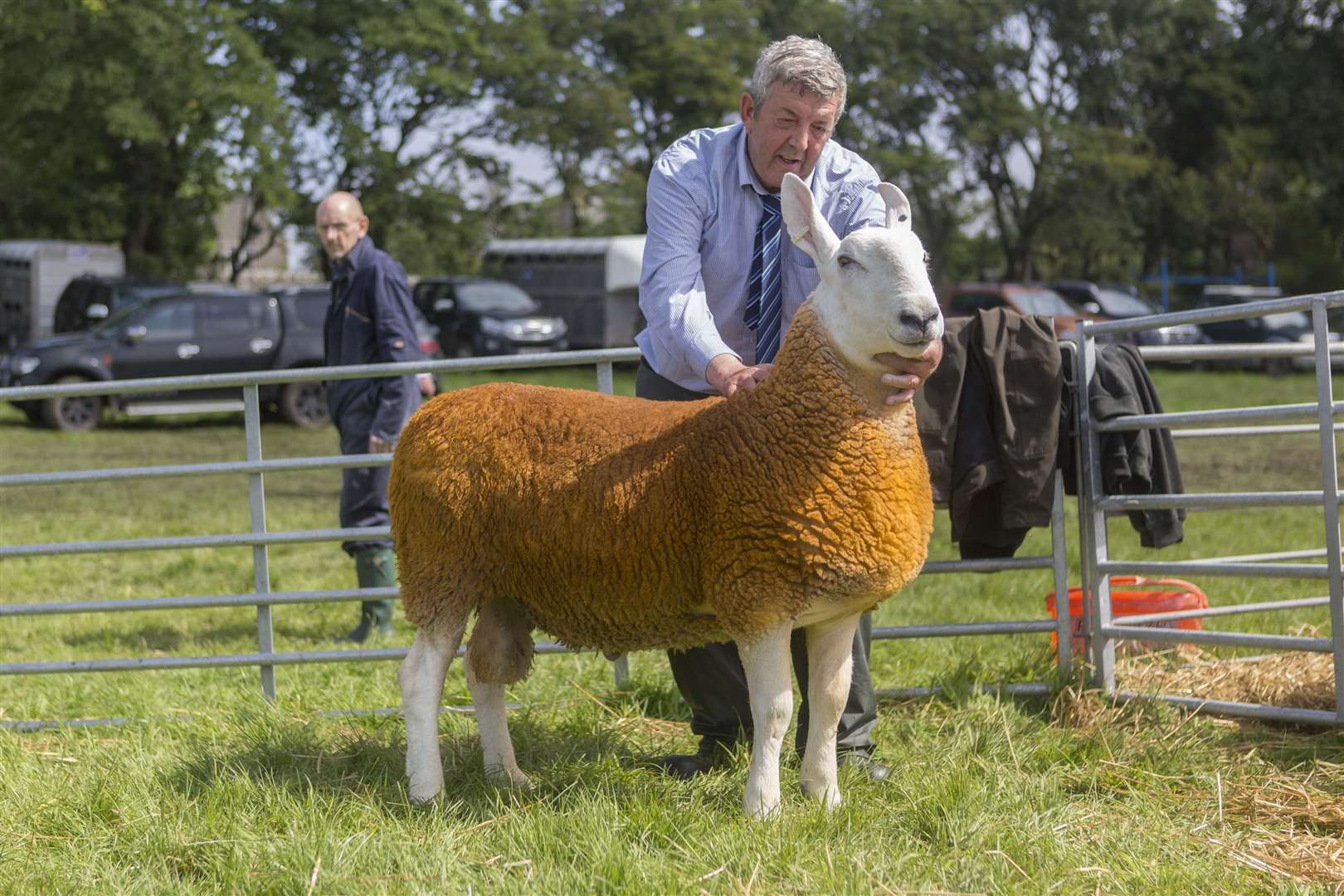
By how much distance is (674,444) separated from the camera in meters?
3.68

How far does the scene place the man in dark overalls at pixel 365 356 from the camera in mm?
6621

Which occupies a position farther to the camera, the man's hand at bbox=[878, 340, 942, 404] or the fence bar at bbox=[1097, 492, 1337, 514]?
the fence bar at bbox=[1097, 492, 1337, 514]

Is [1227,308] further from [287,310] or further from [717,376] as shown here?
[287,310]

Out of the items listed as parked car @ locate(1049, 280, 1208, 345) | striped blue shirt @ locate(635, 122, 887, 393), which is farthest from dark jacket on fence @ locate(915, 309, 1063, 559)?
parked car @ locate(1049, 280, 1208, 345)

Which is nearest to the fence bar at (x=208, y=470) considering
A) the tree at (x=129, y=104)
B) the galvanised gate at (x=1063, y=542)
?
the galvanised gate at (x=1063, y=542)

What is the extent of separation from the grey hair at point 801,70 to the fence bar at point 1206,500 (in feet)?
6.56

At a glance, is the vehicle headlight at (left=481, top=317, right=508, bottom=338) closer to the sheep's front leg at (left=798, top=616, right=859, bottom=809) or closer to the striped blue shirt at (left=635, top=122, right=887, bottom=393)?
the striped blue shirt at (left=635, top=122, right=887, bottom=393)

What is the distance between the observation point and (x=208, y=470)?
5555mm

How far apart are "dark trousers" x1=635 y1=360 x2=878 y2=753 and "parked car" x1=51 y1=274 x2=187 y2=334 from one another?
19.0 meters

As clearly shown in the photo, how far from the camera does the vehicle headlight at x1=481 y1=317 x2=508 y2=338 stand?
24359 millimetres

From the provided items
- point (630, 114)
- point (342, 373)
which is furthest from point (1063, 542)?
point (630, 114)

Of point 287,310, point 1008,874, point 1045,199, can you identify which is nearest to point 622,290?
point 287,310

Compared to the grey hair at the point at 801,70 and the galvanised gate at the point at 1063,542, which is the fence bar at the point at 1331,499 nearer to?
the galvanised gate at the point at 1063,542

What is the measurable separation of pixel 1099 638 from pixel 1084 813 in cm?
149
